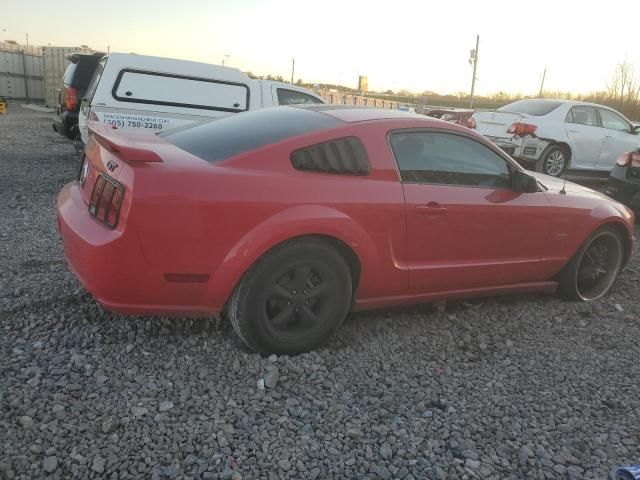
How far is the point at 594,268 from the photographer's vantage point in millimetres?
4719

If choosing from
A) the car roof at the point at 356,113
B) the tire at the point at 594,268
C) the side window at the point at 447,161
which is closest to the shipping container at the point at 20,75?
the car roof at the point at 356,113

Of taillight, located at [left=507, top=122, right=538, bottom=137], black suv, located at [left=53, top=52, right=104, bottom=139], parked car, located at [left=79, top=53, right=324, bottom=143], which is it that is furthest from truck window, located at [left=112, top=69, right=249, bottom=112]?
taillight, located at [left=507, top=122, right=538, bottom=137]

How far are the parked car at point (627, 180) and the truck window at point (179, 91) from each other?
557 cm

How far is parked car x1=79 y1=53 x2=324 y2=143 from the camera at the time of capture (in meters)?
8.05

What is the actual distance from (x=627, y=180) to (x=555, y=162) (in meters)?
2.56

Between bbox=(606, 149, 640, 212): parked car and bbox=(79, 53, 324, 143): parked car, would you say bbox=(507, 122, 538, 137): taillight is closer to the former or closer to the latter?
bbox=(606, 149, 640, 212): parked car

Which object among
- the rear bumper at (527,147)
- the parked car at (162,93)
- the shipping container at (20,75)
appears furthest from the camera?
the shipping container at (20,75)

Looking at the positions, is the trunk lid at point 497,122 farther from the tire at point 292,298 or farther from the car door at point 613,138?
the tire at point 292,298

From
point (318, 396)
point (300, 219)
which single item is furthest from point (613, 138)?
point (318, 396)

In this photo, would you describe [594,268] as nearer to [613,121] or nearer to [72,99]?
[613,121]

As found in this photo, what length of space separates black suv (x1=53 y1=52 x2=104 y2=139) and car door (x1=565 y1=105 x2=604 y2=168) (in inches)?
347

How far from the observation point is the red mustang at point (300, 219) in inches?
113

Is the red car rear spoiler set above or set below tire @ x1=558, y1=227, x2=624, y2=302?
above

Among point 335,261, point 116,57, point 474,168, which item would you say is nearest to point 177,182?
point 335,261
